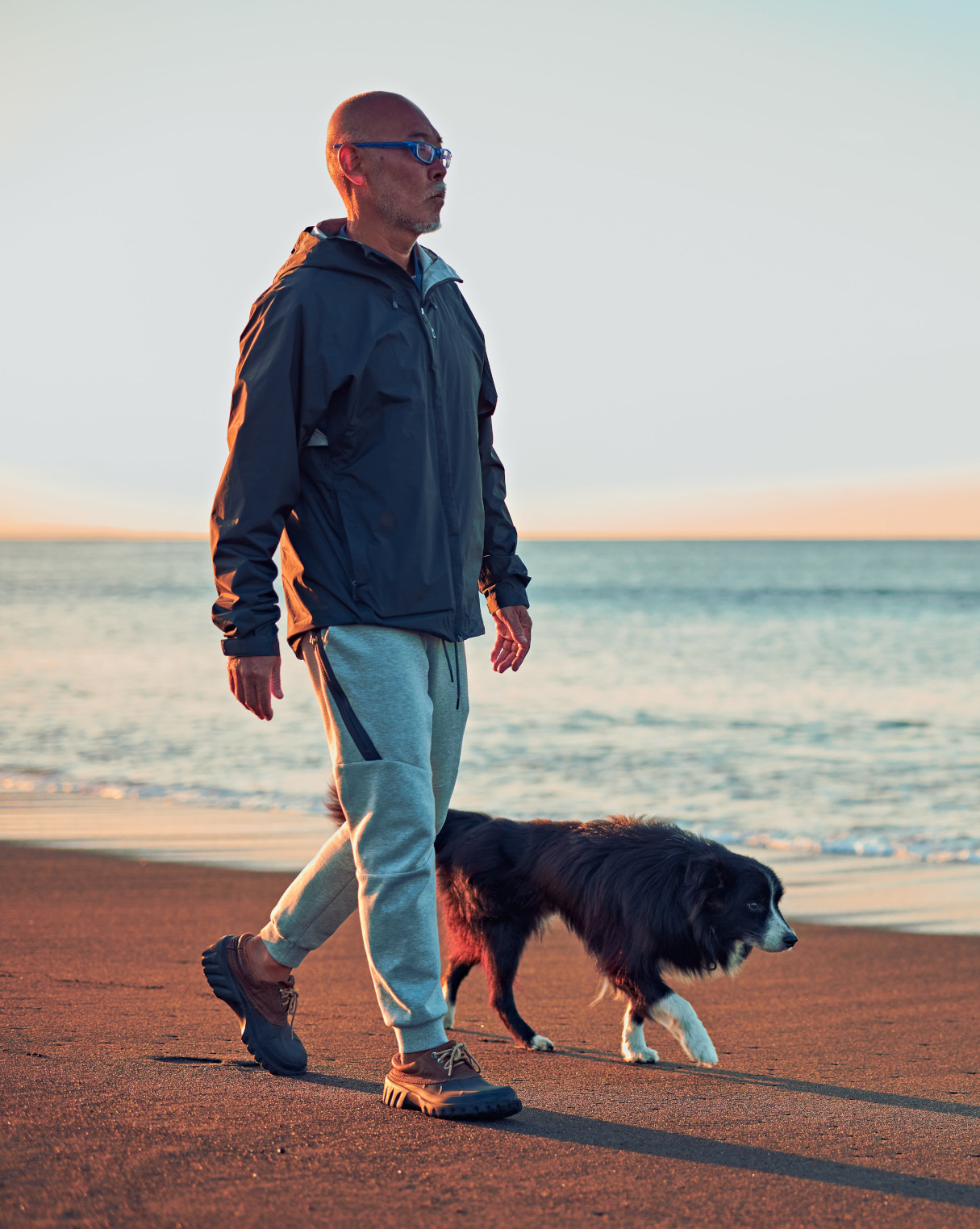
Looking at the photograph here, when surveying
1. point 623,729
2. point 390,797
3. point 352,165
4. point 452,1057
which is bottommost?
point 623,729

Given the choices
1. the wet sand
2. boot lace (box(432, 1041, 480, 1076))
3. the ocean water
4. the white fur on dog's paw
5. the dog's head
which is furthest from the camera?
the ocean water

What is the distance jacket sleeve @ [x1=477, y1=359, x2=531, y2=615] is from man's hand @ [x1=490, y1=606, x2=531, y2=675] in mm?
23

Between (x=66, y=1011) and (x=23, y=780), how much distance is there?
26.4 feet

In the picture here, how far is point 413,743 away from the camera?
2.88 meters

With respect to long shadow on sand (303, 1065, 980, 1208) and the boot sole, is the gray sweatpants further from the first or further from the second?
long shadow on sand (303, 1065, 980, 1208)

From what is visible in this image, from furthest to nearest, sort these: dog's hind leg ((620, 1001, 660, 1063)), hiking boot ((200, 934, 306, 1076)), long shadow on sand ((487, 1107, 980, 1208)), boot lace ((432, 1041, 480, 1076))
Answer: dog's hind leg ((620, 1001, 660, 1063)) < hiking boot ((200, 934, 306, 1076)) < boot lace ((432, 1041, 480, 1076)) < long shadow on sand ((487, 1107, 980, 1208))

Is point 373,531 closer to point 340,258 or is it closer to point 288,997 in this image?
point 340,258

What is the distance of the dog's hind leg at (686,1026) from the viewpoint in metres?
3.86

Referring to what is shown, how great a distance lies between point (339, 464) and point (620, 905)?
185cm

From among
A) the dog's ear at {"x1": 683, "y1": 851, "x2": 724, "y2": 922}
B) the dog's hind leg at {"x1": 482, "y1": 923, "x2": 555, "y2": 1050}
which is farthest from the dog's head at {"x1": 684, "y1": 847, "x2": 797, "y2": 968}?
the dog's hind leg at {"x1": 482, "y1": 923, "x2": 555, "y2": 1050}

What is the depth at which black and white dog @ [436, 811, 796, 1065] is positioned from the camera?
4020 mm

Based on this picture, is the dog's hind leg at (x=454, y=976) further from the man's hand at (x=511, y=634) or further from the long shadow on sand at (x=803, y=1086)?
the man's hand at (x=511, y=634)

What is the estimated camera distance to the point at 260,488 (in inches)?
111

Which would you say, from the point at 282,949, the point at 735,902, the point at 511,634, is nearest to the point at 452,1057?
the point at 282,949
